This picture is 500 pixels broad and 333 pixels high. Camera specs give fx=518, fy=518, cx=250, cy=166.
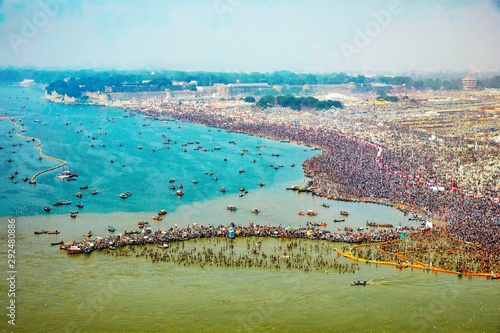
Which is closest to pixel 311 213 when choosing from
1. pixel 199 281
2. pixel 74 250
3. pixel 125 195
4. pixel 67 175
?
pixel 199 281

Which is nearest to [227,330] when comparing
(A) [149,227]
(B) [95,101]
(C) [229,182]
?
(A) [149,227]

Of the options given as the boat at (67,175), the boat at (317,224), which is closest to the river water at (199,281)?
the boat at (67,175)

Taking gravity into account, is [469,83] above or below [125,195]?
Answer: above

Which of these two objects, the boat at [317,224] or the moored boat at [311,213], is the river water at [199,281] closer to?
the moored boat at [311,213]

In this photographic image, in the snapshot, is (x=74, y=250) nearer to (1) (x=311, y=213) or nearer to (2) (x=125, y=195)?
(2) (x=125, y=195)

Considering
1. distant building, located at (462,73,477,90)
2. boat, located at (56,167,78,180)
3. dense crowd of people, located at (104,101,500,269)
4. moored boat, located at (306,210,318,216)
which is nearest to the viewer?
dense crowd of people, located at (104,101,500,269)

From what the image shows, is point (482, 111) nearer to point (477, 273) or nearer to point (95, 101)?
point (477, 273)

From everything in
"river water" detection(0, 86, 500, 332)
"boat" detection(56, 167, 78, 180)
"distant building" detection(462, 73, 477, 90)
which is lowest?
"river water" detection(0, 86, 500, 332)

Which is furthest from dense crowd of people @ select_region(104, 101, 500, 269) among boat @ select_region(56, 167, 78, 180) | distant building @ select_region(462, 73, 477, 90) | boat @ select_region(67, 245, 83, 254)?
distant building @ select_region(462, 73, 477, 90)

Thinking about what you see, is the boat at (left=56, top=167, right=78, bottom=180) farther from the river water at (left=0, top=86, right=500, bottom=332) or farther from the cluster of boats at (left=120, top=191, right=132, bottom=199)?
the cluster of boats at (left=120, top=191, right=132, bottom=199)
